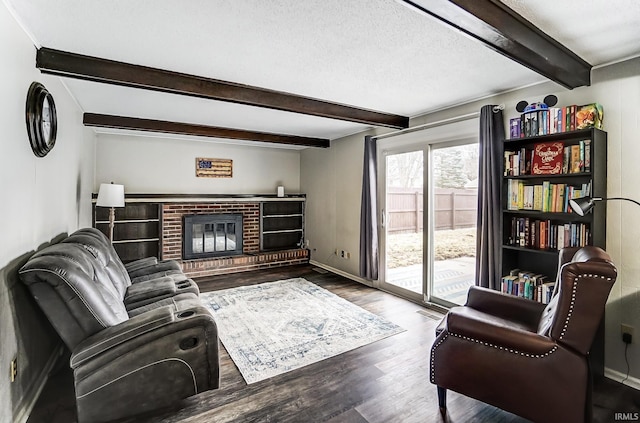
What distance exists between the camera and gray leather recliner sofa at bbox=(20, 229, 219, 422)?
5.92 ft

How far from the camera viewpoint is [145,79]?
2.59 meters

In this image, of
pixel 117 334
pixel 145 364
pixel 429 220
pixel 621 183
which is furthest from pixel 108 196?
pixel 621 183

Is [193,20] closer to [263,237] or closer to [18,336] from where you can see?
[18,336]

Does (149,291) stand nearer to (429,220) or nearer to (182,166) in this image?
(429,220)

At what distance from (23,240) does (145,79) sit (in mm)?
1473

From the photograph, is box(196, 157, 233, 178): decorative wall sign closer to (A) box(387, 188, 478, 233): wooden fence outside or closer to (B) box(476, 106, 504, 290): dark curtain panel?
(A) box(387, 188, 478, 233): wooden fence outside

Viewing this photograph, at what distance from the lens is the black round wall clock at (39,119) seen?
204 cm

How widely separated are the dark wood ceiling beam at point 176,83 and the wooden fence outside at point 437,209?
1369 mm

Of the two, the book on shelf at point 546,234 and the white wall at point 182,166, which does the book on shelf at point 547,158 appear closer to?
the book on shelf at point 546,234

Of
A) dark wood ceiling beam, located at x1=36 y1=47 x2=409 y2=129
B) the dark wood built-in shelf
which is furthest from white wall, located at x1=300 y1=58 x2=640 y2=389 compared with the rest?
the dark wood built-in shelf

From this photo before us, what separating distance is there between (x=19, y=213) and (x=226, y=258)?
386 cm

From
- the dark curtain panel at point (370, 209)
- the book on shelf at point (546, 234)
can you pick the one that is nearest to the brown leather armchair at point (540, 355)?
the book on shelf at point (546, 234)

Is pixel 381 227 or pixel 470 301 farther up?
pixel 381 227

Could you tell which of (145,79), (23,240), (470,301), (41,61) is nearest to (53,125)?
(41,61)
